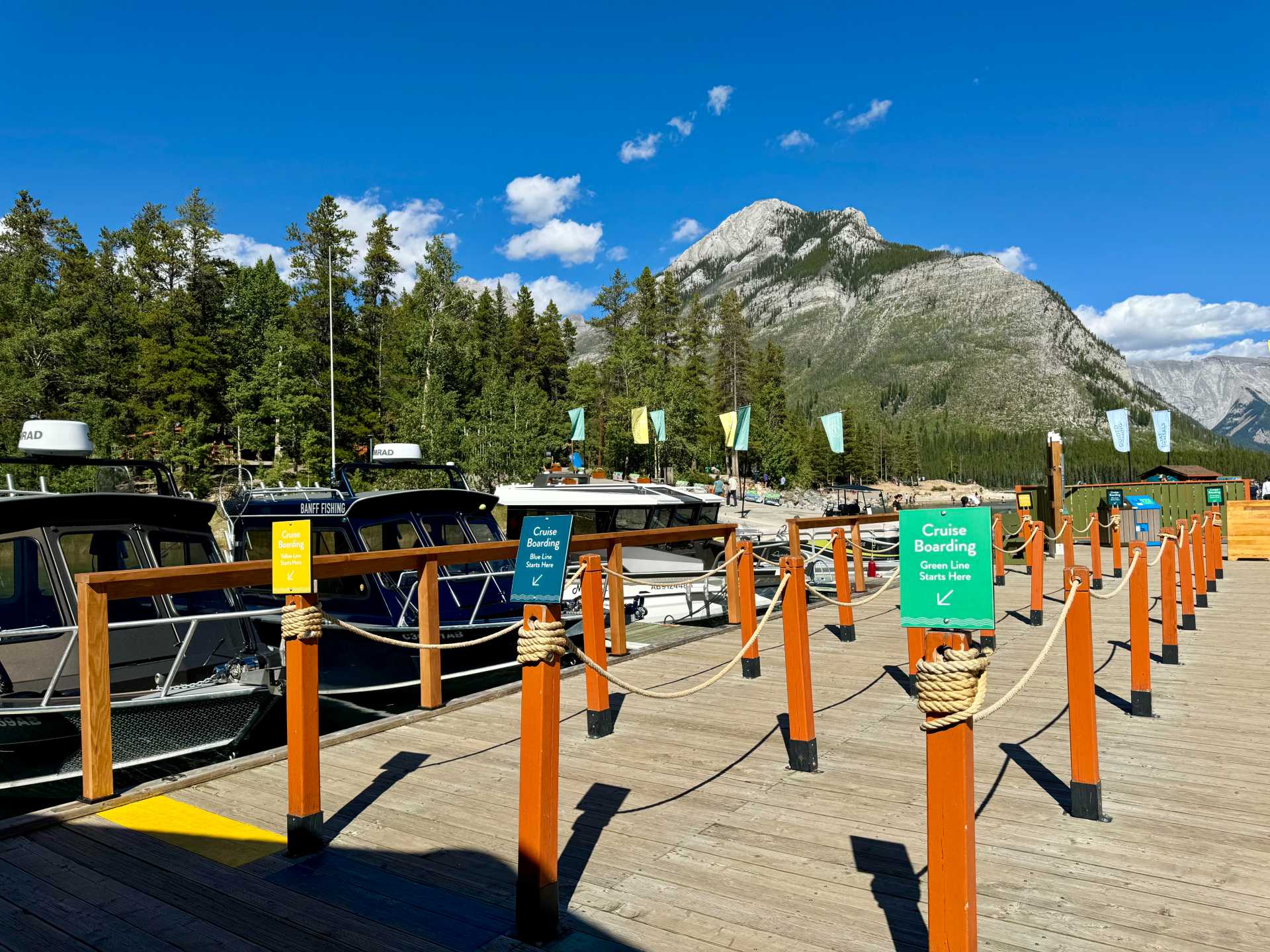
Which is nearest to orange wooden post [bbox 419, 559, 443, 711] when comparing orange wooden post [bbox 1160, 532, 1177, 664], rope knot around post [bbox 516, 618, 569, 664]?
rope knot around post [bbox 516, 618, 569, 664]

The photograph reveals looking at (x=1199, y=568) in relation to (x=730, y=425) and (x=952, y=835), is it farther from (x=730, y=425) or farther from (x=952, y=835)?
(x=730, y=425)

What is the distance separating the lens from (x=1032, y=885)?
369 cm

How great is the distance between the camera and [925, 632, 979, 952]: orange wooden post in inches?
106

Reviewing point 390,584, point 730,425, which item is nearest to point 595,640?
point 390,584

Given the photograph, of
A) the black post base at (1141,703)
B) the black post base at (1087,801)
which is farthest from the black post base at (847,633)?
the black post base at (1087,801)

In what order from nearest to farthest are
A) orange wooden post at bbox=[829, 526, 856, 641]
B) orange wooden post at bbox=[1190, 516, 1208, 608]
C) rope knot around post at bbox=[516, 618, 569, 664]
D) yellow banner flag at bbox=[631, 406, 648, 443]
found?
rope knot around post at bbox=[516, 618, 569, 664], orange wooden post at bbox=[829, 526, 856, 641], orange wooden post at bbox=[1190, 516, 1208, 608], yellow banner flag at bbox=[631, 406, 648, 443]

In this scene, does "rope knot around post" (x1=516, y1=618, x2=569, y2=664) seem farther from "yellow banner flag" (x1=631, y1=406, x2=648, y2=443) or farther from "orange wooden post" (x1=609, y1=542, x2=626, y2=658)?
"yellow banner flag" (x1=631, y1=406, x2=648, y2=443)

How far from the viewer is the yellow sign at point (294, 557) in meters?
4.41

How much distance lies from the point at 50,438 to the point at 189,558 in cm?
226

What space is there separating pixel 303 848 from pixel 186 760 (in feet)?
14.7

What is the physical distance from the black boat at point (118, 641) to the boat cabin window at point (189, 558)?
0.02m

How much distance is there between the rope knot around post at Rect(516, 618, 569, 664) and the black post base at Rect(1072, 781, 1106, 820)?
2.91 meters

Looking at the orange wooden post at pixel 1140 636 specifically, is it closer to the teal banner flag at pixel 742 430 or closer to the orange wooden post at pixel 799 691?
the orange wooden post at pixel 799 691

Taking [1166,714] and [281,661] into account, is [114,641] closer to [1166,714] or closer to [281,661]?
[281,661]
